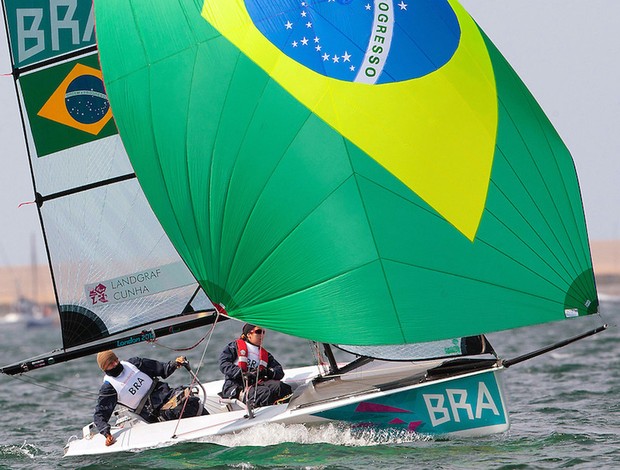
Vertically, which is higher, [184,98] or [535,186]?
[184,98]

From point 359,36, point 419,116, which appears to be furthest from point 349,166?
point 359,36

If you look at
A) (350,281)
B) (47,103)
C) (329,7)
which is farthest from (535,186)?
(47,103)

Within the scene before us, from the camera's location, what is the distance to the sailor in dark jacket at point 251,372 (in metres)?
9.95

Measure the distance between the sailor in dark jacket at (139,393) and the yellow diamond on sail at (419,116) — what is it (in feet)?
8.27

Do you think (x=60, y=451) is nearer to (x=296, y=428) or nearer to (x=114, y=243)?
(x=114, y=243)

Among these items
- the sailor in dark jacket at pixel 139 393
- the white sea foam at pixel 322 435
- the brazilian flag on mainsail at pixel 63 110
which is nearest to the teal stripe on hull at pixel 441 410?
the white sea foam at pixel 322 435

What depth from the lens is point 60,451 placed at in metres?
10.7

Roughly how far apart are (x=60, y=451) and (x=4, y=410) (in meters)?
4.52

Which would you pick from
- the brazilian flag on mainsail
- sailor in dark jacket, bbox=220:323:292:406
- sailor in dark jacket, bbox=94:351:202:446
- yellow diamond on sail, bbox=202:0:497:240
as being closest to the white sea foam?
sailor in dark jacket, bbox=220:323:292:406

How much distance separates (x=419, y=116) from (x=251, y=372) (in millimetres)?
2721

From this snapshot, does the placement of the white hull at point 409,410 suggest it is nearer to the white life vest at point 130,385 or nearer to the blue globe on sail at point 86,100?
the white life vest at point 130,385

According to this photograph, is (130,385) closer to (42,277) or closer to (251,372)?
A: (251,372)

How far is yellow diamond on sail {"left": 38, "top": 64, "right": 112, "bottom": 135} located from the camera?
1091 cm

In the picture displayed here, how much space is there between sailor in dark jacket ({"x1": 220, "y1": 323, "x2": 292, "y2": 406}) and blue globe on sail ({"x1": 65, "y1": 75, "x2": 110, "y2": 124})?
2.67 metres
